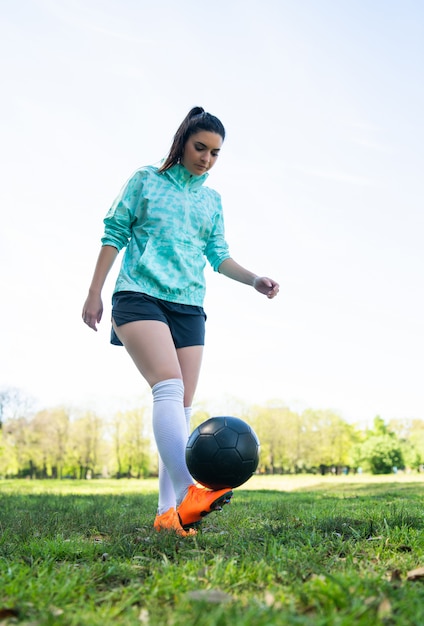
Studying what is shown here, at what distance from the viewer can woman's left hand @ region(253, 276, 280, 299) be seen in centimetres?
431

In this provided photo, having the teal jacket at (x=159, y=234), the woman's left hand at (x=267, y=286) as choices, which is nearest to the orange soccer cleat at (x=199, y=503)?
the teal jacket at (x=159, y=234)

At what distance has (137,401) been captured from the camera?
2046 inches

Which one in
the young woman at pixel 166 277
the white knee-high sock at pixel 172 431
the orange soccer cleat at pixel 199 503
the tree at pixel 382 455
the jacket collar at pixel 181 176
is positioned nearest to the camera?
the orange soccer cleat at pixel 199 503

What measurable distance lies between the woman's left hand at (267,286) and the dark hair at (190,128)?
1.11 m

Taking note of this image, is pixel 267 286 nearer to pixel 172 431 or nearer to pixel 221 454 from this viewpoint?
pixel 172 431

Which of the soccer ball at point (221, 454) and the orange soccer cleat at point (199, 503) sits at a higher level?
the soccer ball at point (221, 454)

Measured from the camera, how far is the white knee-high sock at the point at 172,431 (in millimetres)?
3510

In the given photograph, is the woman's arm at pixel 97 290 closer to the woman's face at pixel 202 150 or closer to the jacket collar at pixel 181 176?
the jacket collar at pixel 181 176

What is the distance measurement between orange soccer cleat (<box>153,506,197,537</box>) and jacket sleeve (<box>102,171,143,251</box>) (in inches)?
75.4

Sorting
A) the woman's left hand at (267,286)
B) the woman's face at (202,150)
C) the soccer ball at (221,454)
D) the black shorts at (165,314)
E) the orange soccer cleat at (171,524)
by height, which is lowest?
the orange soccer cleat at (171,524)

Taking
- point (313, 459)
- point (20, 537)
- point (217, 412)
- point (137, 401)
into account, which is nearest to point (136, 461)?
point (137, 401)

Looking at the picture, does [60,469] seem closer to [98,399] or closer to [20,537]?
[98,399]

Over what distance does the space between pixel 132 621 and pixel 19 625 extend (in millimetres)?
353

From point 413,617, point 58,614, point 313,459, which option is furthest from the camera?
point 313,459
